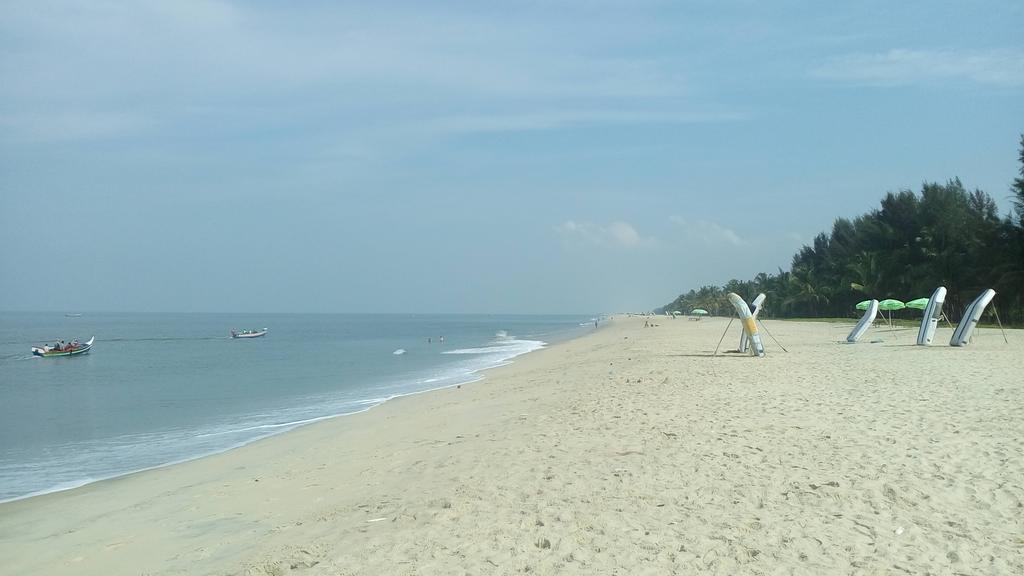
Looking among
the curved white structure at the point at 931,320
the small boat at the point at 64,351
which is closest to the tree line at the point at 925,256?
the curved white structure at the point at 931,320

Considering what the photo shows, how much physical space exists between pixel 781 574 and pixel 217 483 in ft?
24.8

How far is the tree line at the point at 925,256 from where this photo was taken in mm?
40812

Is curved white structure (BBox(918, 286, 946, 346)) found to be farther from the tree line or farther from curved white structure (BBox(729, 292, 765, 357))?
the tree line

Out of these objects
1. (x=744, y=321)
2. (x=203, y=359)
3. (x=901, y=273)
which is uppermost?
(x=901, y=273)

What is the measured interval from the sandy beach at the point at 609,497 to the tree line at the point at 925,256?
34.2m

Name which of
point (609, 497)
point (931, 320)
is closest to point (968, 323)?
point (931, 320)

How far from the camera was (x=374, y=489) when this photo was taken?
7965 mm

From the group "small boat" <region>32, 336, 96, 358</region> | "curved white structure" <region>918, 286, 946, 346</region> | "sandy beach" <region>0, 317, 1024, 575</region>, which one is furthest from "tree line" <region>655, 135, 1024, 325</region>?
"small boat" <region>32, 336, 96, 358</region>

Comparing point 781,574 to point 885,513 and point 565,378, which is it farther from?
point 565,378

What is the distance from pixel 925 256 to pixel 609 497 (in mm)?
51480

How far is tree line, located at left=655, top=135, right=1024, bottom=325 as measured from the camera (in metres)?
40.8

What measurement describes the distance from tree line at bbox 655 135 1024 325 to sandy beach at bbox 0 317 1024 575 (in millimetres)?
34225

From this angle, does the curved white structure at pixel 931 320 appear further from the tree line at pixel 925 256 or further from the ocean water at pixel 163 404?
the tree line at pixel 925 256

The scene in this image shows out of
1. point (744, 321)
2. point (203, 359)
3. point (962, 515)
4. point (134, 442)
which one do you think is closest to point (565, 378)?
Result: point (744, 321)
